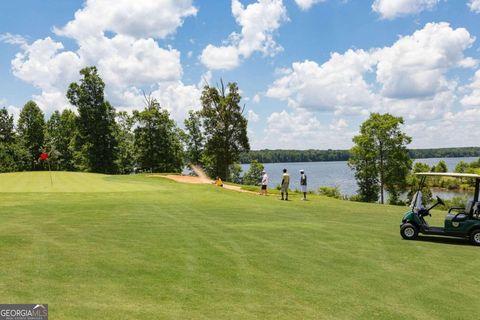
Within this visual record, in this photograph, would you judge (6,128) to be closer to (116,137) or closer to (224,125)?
(116,137)

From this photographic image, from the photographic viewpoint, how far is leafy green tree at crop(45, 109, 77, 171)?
76.9 metres

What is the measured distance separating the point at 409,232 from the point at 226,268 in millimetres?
8006

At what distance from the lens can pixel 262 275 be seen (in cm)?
956

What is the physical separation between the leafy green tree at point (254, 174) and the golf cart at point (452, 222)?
67304 millimetres

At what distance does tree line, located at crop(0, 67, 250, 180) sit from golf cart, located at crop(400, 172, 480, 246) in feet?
134

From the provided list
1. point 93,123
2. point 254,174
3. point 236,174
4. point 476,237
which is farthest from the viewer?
point 254,174

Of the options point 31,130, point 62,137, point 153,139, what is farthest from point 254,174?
point 31,130

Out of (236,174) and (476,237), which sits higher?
(236,174)

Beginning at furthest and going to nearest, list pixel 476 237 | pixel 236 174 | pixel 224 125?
pixel 236 174, pixel 224 125, pixel 476 237

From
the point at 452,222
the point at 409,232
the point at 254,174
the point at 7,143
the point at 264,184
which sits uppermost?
the point at 7,143

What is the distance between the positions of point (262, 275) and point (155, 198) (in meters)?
16.9

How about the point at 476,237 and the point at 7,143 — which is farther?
the point at 7,143

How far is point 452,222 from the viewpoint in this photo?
14.4 metres

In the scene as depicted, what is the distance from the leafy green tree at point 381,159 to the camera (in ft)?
197
